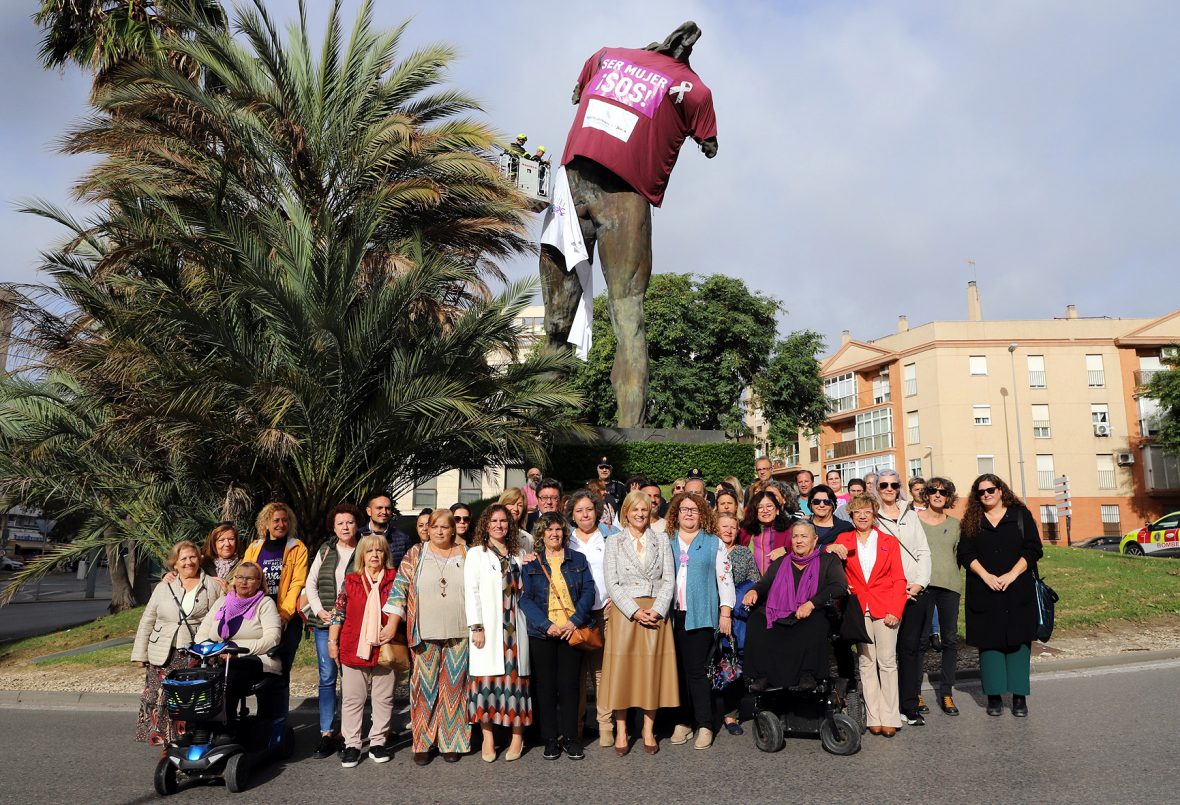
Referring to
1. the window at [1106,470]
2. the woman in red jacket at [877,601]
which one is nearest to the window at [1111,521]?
the window at [1106,470]

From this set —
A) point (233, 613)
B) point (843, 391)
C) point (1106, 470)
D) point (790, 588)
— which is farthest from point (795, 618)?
point (843, 391)

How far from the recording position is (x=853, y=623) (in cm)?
573

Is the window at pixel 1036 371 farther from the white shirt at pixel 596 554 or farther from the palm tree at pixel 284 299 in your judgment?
the white shirt at pixel 596 554

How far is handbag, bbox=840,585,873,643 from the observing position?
18.7 feet

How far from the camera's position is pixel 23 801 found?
4848 mm

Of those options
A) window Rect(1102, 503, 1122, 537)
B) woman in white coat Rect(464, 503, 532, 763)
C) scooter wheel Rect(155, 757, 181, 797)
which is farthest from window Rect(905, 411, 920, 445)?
scooter wheel Rect(155, 757, 181, 797)

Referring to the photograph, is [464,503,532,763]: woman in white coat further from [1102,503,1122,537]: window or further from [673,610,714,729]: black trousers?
[1102,503,1122,537]: window

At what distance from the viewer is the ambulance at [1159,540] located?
27484mm

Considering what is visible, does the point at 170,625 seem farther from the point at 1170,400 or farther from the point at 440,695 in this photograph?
the point at 1170,400

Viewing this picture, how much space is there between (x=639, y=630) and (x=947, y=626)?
256 centimetres

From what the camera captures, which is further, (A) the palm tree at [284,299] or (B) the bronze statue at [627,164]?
(B) the bronze statue at [627,164]

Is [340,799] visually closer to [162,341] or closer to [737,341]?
[162,341]

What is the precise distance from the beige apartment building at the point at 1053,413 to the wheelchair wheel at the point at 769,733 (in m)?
43.8

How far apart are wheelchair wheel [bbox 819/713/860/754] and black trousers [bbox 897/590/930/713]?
0.96m
